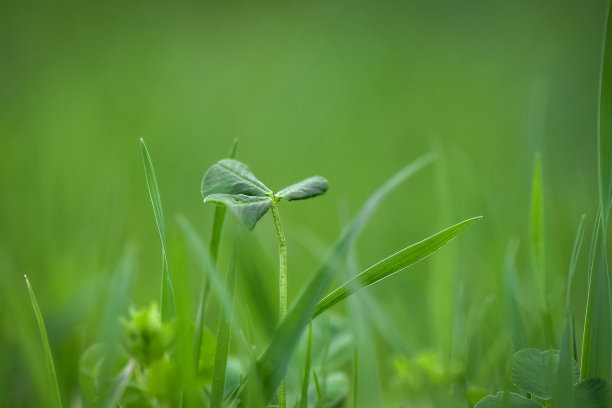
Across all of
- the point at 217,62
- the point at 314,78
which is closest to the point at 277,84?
the point at 314,78

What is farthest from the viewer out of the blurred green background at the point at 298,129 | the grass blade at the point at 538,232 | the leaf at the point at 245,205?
the blurred green background at the point at 298,129

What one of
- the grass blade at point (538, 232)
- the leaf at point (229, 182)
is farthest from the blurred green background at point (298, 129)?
the leaf at point (229, 182)

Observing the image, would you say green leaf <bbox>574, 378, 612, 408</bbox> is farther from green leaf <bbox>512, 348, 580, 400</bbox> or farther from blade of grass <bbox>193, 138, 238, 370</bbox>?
blade of grass <bbox>193, 138, 238, 370</bbox>

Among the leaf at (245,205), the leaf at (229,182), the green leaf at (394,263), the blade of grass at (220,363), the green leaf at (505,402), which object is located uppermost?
the leaf at (229,182)

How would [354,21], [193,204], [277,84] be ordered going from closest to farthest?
[193,204], [277,84], [354,21]

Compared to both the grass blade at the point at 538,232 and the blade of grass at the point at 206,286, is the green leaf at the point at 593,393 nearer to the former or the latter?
the grass blade at the point at 538,232

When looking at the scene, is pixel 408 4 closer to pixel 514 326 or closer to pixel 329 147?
pixel 329 147
